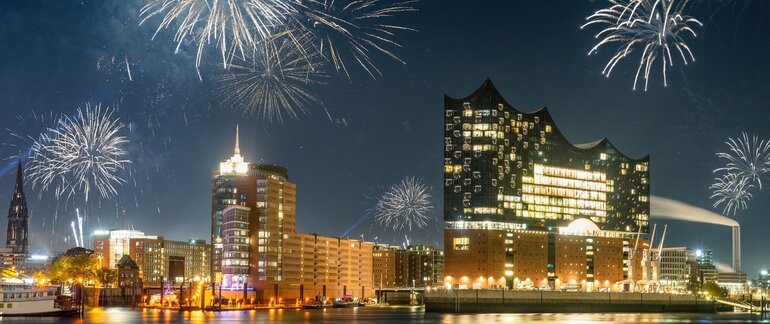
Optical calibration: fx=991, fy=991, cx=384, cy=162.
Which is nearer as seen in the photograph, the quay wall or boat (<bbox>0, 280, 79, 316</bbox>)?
boat (<bbox>0, 280, 79, 316</bbox>)

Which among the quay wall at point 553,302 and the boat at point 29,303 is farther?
the quay wall at point 553,302

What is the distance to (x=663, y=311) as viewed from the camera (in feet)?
598

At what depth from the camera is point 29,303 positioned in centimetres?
12669

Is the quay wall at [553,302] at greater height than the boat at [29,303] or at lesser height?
lesser

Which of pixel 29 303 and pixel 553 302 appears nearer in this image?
pixel 29 303

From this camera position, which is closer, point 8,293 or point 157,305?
point 8,293

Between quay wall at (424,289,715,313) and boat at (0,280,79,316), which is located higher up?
boat at (0,280,79,316)

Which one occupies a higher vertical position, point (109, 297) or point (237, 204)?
point (237, 204)

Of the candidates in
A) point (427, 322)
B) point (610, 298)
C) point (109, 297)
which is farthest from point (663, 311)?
point (109, 297)

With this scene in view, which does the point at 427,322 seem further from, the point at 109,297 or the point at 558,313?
the point at 109,297

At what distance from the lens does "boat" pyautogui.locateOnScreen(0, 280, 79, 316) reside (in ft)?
405

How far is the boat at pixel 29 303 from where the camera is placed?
405 ft

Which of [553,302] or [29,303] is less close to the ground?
[29,303]

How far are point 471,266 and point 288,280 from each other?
3697cm
